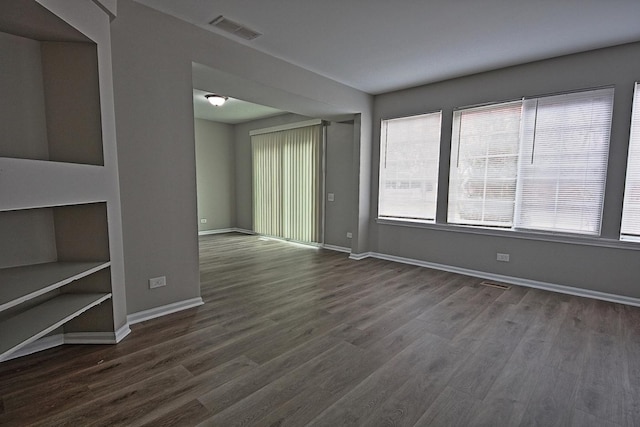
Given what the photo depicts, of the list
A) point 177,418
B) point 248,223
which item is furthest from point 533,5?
point 248,223

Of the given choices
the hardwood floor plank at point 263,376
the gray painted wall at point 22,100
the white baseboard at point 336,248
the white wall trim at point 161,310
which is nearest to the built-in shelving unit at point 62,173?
the gray painted wall at point 22,100

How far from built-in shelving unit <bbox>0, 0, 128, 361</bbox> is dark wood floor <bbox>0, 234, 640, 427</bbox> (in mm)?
383

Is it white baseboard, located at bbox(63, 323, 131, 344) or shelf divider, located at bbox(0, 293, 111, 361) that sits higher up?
shelf divider, located at bbox(0, 293, 111, 361)

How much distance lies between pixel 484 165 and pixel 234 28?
364 cm

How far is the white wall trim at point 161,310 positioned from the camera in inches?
112

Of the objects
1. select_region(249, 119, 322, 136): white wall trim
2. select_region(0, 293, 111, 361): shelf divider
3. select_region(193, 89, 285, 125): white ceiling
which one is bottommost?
select_region(0, 293, 111, 361): shelf divider

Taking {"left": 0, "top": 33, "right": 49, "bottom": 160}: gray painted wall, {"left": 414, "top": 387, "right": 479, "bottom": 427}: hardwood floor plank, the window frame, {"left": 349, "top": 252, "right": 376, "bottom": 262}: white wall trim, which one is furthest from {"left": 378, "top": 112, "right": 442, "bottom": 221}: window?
{"left": 0, "top": 33, "right": 49, "bottom": 160}: gray painted wall

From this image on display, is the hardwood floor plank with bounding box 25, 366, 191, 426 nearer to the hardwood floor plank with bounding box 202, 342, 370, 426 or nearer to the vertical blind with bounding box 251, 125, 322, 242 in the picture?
the hardwood floor plank with bounding box 202, 342, 370, 426

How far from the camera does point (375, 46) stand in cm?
347

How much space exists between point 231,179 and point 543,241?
705 cm

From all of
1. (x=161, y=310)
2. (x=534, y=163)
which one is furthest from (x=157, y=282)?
(x=534, y=163)

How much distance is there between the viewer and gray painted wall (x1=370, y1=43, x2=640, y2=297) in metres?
3.41

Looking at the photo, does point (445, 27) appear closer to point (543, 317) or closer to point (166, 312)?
point (543, 317)

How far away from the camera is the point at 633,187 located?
3.37 meters
